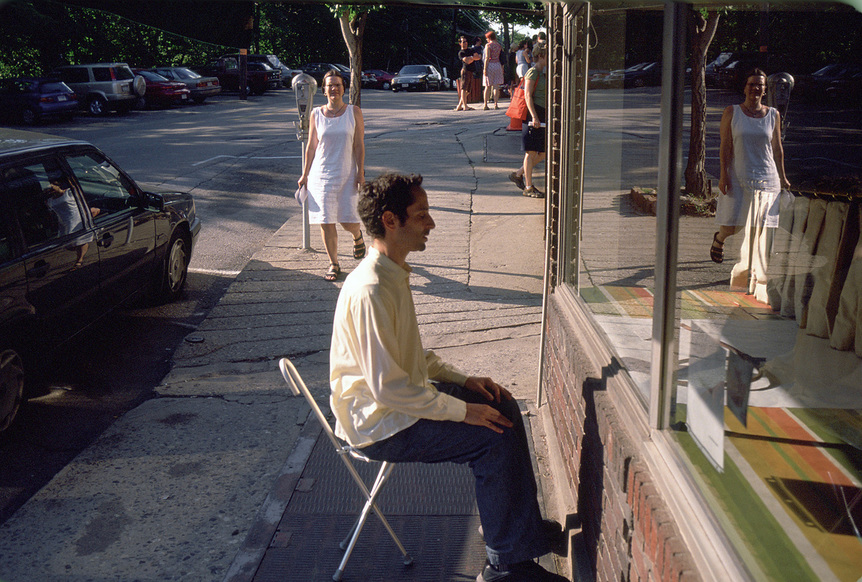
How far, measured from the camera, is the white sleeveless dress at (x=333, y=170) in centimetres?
700

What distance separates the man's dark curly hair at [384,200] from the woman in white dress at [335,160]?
3909 millimetres

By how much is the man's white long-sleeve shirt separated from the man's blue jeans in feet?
0.19

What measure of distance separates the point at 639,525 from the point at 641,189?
130 centimetres

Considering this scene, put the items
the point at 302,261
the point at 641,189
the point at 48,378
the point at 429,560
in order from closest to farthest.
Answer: the point at 641,189, the point at 429,560, the point at 48,378, the point at 302,261

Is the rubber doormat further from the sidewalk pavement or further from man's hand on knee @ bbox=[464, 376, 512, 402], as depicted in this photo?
man's hand on knee @ bbox=[464, 376, 512, 402]

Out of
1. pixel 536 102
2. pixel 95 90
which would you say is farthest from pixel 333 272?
pixel 95 90

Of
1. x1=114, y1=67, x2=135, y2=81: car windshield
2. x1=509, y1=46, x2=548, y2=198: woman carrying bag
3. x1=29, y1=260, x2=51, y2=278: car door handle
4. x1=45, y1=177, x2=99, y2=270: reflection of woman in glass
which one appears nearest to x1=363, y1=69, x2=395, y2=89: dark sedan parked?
x1=114, y1=67, x2=135, y2=81: car windshield

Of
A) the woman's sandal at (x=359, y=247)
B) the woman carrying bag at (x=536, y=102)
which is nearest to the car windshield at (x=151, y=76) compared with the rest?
the woman carrying bag at (x=536, y=102)

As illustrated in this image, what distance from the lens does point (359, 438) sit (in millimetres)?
3082

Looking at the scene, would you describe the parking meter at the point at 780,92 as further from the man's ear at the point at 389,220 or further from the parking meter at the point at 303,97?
the parking meter at the point at 303,97

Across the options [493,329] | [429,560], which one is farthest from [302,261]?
[429,560]

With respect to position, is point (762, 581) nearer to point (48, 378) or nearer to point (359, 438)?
point (359, 438)

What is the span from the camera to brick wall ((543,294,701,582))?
2182mm

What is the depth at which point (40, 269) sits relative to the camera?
4.89 metres
